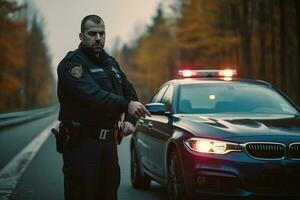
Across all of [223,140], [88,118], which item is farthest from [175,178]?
[88,118]

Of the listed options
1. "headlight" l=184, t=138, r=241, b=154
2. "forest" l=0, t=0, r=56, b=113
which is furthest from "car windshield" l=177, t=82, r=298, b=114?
"forest" l=0, t=0, r=56, b=113

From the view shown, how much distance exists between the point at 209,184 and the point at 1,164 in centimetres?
752

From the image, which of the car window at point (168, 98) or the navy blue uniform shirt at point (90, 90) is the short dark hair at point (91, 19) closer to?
the navy blue uniform shirt at point (90, 90)

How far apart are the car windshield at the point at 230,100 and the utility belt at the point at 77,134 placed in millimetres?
3094

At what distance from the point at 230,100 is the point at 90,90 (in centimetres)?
364

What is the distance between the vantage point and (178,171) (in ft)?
22.9

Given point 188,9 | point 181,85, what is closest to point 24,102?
point 188,9

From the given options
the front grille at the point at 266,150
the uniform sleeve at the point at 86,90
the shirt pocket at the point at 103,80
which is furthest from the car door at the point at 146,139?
the uniform sleeve at the point at 86,90

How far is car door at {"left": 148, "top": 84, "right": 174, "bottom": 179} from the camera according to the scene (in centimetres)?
775

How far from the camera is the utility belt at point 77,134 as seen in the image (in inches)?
191

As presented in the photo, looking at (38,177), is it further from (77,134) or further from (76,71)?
(76,71)

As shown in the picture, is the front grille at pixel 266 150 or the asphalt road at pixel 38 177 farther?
the asphalt road at pixel 38 177

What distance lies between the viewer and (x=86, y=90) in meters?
4.73

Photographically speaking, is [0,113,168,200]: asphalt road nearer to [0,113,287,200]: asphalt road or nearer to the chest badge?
[0,113,287,200]: asphalt road
